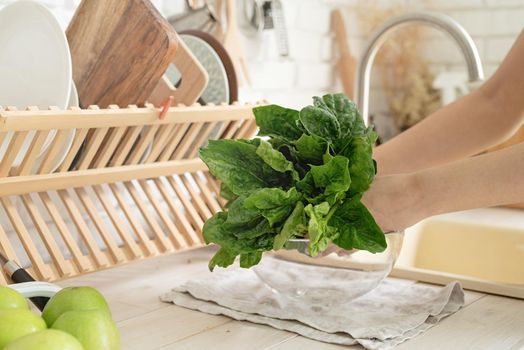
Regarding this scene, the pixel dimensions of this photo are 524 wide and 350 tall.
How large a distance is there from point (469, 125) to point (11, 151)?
0.78m

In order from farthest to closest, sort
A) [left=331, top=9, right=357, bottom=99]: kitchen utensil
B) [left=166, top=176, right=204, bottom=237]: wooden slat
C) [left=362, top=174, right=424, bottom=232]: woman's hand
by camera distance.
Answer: [left=331, top=9, right=357, bottom=99]: kitchen utensil, [left=166, top=176, right=204, bottom=237]: wooden slat, [left=362, top=174, right=424, bottom=232]: woman's hand

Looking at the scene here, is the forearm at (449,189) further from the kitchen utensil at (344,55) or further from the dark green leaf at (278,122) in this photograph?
the kitchen utensil at (344,55)

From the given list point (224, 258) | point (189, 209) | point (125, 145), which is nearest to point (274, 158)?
point (224, 258)

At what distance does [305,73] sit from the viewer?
6.64 ft

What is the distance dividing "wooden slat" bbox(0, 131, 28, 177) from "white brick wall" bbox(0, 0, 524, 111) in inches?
14.3

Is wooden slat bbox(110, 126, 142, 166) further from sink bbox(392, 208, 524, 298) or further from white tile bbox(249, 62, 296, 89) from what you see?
white tile bbox(249, 62, 296, 89)

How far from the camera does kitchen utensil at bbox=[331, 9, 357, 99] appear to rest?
6.97 ft

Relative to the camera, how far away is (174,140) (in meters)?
1.17

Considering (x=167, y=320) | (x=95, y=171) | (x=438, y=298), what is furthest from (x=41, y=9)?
(x=438, y=298)

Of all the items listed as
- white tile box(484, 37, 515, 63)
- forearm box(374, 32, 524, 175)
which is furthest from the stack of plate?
white tile box(484, 37, 515, 63)

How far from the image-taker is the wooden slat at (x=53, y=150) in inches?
37.9

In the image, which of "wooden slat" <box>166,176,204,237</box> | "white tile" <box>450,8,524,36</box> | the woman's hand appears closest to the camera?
the woman's hand

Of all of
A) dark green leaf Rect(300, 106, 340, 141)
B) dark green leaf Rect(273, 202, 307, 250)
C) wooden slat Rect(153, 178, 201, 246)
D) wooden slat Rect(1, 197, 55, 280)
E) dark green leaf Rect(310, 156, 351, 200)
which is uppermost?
dark green leaf Rect(300, 106, 340, 141)

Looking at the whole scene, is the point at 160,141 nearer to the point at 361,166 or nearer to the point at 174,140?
the point at 174,140
